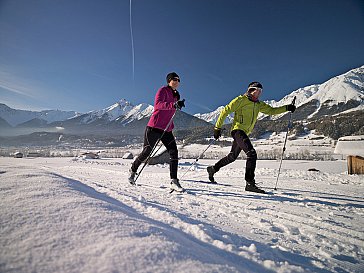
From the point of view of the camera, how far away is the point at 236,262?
4.24 ft

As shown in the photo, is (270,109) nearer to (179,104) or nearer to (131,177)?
(179,104)

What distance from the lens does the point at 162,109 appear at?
14.1 ft

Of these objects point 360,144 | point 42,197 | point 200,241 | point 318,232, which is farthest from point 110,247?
point 360,144

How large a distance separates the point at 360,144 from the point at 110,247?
57.2m

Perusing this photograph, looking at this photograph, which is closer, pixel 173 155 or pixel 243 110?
pixel 173 155

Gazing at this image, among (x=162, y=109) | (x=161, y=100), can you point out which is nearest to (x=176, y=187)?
(x=162, y=109)

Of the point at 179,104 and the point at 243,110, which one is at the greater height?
the point at 243,110

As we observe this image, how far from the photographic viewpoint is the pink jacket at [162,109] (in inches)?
169

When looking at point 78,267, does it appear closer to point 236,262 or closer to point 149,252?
point 149,252

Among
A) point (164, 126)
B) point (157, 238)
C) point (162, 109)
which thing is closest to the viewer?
point (157, 238)

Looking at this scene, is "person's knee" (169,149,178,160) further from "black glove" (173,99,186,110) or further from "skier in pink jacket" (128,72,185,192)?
"black glove" (173,99,186,110)

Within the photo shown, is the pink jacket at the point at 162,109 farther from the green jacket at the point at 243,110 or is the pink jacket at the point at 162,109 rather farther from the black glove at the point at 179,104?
the green jacket at the point at 243,110

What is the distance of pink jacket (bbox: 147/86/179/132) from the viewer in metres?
4.30

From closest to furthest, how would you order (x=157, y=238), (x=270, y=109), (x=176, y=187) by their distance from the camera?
(x=157, y=238) < (x=176, y=187) < (x=270, y=109)
